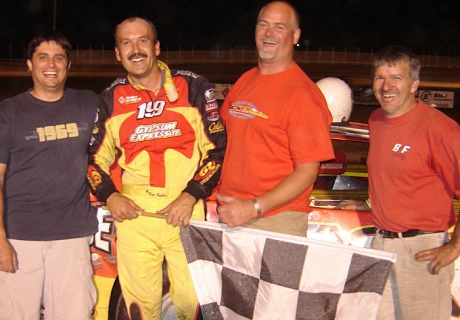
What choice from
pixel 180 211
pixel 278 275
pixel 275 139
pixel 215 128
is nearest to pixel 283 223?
pixel 278 275

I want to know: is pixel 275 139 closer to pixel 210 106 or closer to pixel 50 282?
pixel 210 106

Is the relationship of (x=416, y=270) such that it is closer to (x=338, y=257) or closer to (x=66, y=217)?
(x=338, y=257)

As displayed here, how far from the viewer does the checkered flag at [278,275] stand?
2205 millimetres

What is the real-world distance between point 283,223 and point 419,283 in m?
0.75

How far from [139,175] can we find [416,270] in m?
1.56

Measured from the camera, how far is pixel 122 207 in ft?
8.62

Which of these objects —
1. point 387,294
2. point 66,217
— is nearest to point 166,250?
point 66,217

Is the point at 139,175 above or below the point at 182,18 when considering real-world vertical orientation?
below

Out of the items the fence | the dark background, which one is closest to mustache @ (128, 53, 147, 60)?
the fence

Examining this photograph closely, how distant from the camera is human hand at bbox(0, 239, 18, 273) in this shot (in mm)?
2574

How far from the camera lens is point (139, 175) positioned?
2750 mm

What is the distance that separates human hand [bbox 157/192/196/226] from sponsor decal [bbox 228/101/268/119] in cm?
52

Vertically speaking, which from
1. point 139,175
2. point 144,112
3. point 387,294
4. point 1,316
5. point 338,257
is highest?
point 144,112

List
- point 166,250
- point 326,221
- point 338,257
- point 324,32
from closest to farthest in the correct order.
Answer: point 338,257 < point 166,250 < point 326,221 < point 324,32
